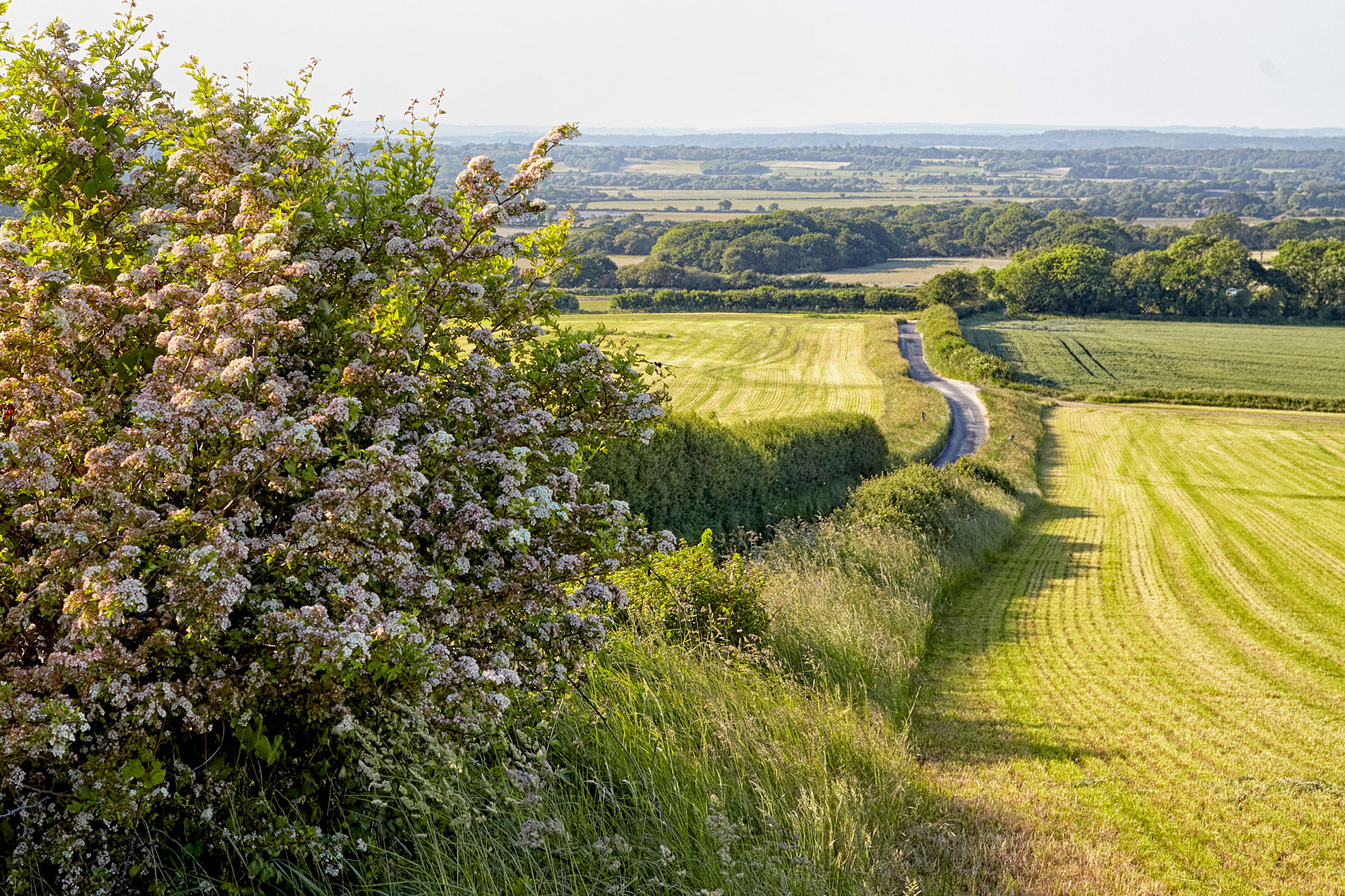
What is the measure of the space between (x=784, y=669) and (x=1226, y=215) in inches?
7167

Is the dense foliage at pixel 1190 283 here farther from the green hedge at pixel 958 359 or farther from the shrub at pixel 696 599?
the shrub at pixel 696 599

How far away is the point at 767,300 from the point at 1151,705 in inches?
3160

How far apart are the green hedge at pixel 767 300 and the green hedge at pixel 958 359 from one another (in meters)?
15.0

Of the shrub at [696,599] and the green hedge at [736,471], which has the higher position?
the shrub at [696,599]

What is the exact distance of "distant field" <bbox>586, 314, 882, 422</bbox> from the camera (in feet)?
164

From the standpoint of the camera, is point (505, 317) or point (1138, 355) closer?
point (505, 317)

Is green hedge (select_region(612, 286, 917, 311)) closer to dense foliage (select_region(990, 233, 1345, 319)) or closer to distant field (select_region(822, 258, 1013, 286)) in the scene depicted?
distant field (select_region(822, 258, 1013, 286))

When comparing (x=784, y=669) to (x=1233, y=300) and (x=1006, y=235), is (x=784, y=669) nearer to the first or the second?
(x=1233, y=300)

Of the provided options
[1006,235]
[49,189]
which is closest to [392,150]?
[49,189]

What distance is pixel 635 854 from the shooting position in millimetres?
4379

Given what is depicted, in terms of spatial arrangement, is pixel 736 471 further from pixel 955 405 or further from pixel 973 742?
pixel 955 405

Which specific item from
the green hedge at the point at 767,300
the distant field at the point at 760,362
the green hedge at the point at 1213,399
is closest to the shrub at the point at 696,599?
the distant field at the point at 760,362

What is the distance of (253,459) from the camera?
348 cm

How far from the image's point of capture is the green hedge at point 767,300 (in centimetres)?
8338
